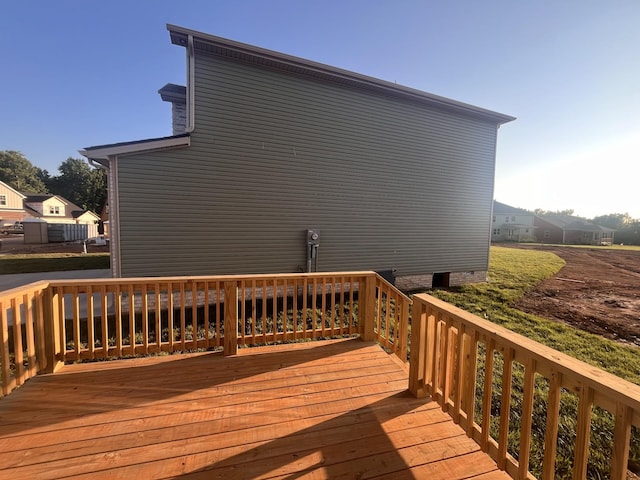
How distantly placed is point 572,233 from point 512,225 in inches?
297

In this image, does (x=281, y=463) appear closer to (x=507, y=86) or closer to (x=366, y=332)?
(x=366, y=332)

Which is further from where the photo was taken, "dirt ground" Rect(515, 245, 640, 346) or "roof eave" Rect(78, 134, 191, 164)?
"dirt ground" Rect(515, 245, 640, 346)

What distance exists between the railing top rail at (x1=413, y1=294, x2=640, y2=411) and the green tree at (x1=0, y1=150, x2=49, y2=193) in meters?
63.6

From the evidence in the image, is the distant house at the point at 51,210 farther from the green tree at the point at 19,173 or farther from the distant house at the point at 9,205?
the green tree at the point at 19,173

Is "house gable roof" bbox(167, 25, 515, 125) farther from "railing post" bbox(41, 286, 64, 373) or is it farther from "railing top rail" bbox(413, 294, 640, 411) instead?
"railing top rail" bbox(413, 294, 640, 411)

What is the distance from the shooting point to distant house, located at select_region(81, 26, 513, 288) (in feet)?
18.6

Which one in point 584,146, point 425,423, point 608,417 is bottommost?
point 608,417

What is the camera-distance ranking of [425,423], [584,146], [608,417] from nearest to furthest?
[425,423] < [608,417] < [584,146]

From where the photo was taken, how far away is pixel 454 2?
21.0 ft

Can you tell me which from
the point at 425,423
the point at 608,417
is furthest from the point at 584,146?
the point at 425,423

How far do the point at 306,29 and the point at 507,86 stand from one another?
6.51 meters

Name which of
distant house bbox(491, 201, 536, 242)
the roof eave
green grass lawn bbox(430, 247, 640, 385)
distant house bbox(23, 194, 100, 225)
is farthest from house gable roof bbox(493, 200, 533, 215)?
distant house bbox(23, 194, 100, 225)

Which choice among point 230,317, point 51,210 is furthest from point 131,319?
point 51,210

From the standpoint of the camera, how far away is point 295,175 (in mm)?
6656
